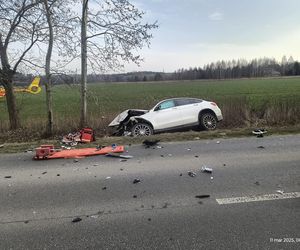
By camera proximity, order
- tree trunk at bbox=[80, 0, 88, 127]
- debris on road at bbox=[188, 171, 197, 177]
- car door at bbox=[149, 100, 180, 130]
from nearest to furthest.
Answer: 1. debris on road at bbox=[188, 171, 197, 177]
2. car door at bbox=[149, 100, 180, 130]
3. tree trunk at bbox=[80, 0, 88, 127]

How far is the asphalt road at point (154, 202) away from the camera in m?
3.88

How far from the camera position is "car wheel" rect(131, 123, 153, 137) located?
12.6m

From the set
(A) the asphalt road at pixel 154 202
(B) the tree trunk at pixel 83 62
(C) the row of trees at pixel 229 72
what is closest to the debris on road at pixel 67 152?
(A) the asphalt road at pixel 154 202

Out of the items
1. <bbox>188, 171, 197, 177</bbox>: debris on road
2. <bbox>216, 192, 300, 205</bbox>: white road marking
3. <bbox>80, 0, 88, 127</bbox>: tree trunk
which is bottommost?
<bbox>216, 192, 300, 205</bbox>: white road marking

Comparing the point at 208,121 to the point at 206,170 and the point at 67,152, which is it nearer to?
the point at 67,152

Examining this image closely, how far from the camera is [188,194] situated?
5.24 metres

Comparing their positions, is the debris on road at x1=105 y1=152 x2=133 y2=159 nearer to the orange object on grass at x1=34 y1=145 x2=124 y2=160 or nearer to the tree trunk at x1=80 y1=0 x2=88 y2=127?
the orange object on grass at x1=34 y1=145 x2=124 y2=160

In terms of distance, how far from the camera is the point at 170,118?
1302 cm

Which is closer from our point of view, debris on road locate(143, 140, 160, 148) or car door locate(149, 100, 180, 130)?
debris on road locate(143, 140, 160, 148)

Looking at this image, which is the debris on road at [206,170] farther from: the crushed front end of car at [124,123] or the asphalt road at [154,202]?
the crushed front end of car at [124,123]

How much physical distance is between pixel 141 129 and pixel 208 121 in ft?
8.75

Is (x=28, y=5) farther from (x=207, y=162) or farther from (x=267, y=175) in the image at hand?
(x=267, y=175)

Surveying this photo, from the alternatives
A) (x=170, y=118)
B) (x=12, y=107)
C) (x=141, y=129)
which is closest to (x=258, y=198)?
(x=141, y=129)

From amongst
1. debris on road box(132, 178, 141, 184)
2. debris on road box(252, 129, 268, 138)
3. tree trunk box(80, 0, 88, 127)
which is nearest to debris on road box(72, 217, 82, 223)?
debris on road box(132, 178, 141, 184)
